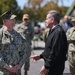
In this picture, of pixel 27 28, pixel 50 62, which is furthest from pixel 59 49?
pixel 27 28

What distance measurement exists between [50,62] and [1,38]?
2.96 ft

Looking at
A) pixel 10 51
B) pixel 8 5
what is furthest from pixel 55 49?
pixel 8 5

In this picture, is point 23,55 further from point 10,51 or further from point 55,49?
point 55,49

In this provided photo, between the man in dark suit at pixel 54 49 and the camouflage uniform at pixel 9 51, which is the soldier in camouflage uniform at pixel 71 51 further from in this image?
the camouflage uniform at pixel 9 51

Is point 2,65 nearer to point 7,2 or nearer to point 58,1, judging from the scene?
point 7,2

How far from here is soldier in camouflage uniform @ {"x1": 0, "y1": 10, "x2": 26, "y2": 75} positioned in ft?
20.2

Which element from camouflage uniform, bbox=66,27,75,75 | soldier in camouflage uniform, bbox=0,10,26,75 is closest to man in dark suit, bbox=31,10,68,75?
soldier in camouflage uniform, bbox=0,10,26,75

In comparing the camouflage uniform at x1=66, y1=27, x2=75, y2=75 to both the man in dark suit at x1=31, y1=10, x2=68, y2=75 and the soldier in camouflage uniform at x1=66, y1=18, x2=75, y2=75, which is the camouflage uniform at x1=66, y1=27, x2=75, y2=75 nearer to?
the soldier in camouflage uniform at x1=66, y1=18, x2=75, y2=75

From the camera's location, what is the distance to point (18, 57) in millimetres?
6262

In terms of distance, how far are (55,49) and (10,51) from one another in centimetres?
74

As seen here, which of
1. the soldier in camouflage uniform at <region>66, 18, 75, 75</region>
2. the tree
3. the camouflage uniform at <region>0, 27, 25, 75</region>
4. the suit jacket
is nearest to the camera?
the suit jacket

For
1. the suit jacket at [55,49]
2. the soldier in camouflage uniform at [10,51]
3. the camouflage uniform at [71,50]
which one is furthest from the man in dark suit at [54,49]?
the camouflage uniform at [71,50]

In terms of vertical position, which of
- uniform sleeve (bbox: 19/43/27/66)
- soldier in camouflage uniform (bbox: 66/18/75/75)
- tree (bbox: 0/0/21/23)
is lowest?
tree (bbox: 0/0/21/23)

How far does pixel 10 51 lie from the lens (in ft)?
20.4
